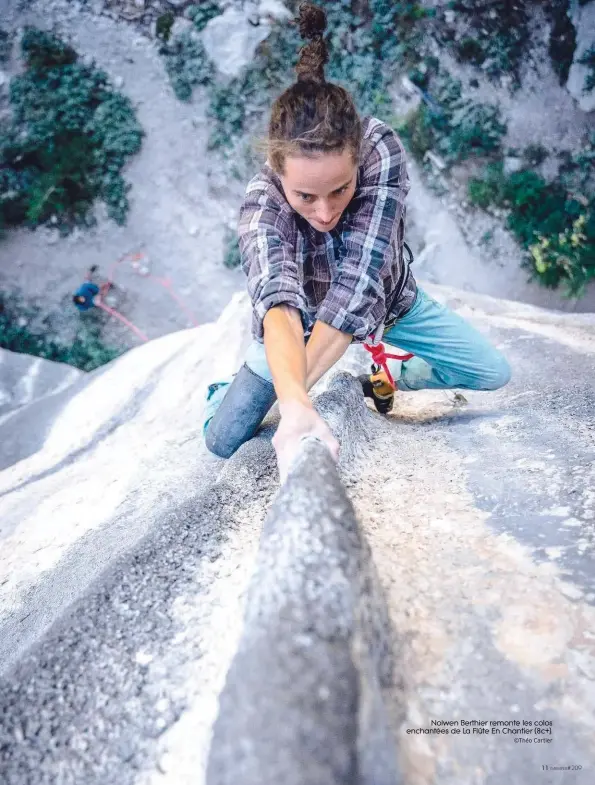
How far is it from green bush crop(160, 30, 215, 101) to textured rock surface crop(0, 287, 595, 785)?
6.06 meters

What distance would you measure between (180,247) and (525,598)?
6.77 m

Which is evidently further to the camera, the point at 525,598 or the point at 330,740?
the point at 525,598

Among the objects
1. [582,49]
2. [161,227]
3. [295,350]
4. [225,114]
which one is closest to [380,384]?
[295,350]

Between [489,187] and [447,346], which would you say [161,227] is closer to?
[489,187]

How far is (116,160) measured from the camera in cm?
679

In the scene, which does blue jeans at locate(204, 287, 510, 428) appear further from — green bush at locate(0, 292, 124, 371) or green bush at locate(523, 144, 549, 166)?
green bush at locate(0, 292, 124, 371)

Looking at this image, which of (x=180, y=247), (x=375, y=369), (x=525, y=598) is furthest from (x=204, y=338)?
(x=525, y=598)

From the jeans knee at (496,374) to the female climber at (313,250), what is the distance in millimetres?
336

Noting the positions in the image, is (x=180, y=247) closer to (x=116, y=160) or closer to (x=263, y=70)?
(x=116, y=160)

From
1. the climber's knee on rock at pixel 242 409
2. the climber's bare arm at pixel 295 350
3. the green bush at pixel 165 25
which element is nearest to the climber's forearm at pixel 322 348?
the climber's bare arm at pixel 295 350

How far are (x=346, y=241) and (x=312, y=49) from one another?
2.31 feet

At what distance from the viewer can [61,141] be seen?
21.4 feet

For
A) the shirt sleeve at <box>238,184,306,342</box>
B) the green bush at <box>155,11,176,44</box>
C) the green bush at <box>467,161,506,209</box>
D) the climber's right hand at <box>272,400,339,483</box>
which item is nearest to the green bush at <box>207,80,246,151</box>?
the green bush at <box>155,11,176,44</box>

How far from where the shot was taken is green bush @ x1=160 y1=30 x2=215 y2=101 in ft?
Result: 21.4
